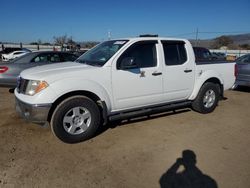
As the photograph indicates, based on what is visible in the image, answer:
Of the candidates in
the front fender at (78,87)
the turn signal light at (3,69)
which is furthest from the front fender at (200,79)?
the turn signal light at (3,69)

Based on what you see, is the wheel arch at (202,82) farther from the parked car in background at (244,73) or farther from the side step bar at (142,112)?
the parked car in background at (244,73)

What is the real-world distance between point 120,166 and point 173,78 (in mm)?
2470

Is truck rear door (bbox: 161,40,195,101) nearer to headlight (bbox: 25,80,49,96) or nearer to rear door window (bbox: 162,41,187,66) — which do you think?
rear door window (bbox: 162,41,187,66)

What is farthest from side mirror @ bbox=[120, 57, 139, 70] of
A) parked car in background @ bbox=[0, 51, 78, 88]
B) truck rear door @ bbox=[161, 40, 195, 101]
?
parked car in background @ bbox=[0, 51, 78, 88]

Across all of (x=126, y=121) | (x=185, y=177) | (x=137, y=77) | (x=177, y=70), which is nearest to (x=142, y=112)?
(x=126, y=121)

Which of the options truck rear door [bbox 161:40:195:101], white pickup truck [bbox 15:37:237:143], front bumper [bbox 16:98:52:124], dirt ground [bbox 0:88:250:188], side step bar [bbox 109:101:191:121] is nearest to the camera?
dirt ground [bbox 0:88:250:188]

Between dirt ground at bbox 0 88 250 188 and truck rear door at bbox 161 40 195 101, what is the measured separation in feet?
2.20

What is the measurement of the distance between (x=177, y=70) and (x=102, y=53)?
1.70m

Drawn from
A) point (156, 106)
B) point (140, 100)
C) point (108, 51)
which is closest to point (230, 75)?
point (156, 106)

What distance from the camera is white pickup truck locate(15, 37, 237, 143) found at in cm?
387

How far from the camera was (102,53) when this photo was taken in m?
4.79

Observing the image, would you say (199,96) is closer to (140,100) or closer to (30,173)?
(140,100)

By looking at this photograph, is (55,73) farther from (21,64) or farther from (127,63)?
(21,64)

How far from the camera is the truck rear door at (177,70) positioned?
196 inches
